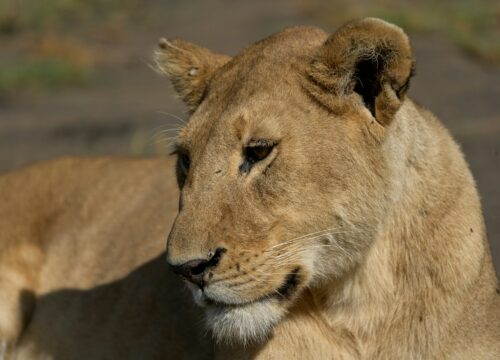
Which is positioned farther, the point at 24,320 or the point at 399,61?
the point at 24,320

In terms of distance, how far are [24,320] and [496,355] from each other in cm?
237

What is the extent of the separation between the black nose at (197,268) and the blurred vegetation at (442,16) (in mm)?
8046

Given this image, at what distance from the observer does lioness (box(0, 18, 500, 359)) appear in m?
3.66

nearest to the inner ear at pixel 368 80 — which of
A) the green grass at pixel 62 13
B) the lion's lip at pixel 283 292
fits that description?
the lion's lip at pixel 283 292

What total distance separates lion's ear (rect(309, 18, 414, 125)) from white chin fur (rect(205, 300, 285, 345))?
70 centimetres

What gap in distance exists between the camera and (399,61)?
11.9 feet

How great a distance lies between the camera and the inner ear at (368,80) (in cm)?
372

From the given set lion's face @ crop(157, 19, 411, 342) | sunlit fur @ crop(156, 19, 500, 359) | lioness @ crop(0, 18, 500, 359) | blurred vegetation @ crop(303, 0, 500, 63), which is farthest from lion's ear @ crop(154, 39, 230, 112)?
blurred vegetation @ crop(303, 0, 500, 63)

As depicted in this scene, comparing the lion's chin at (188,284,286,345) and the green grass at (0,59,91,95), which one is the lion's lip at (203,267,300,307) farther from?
the green grass at (0,59,91,95)

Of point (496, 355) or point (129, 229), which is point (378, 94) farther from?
point (129, 229)

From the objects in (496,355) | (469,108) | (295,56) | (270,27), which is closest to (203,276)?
(295,56)

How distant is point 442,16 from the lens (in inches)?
511

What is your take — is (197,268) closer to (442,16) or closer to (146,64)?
(146,64)

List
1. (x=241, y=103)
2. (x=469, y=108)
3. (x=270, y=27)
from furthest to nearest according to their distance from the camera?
(x=270, y=27), (x=469, y=108), (x=241, y=103)
